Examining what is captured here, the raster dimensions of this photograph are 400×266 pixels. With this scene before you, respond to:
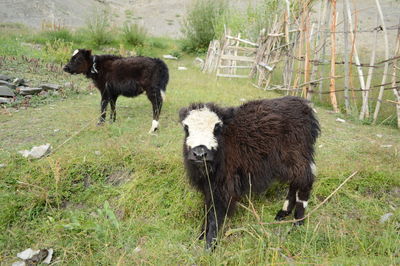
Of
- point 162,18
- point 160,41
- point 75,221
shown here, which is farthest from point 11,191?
point 162,18

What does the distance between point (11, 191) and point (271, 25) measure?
10.0m

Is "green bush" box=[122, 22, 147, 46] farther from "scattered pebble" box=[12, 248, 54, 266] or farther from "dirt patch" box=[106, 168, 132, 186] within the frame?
"scattered pebble" box=[12, 248, 54, 266]

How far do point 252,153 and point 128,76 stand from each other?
376cm

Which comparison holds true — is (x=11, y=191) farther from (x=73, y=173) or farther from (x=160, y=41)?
(x=160, y=41)

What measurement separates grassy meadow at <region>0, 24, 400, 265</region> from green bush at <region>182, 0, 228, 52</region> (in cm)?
1347

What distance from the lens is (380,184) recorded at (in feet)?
13.9

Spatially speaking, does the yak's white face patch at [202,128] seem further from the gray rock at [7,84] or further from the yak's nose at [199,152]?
the gray rock at [7,84]

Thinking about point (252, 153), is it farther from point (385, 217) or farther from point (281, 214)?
point (385, 217)

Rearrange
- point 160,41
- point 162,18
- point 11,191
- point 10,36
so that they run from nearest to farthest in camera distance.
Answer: point 11,191 < point 10,36 < point 160,41 < point 162,18

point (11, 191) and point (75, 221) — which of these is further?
point (11, 191)

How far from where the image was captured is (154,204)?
4.03 meters

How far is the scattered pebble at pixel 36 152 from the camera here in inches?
181

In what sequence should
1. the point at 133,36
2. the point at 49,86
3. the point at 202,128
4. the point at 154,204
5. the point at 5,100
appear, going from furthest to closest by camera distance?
the point at 133,36 < the point at 49,86 < the point at 5,100 < the point at 154,204 < the point at 202,128

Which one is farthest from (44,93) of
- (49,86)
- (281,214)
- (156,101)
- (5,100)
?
(281,214)
